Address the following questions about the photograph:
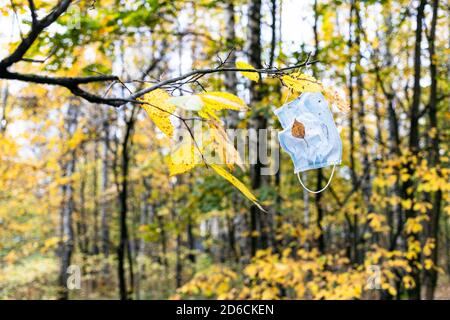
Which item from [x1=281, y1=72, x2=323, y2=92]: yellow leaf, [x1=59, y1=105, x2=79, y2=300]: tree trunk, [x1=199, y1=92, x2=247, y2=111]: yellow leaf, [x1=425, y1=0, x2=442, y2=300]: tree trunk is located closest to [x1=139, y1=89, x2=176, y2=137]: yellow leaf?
[x1=199, y1=92, x2=247, y2=111]: yellow leaf

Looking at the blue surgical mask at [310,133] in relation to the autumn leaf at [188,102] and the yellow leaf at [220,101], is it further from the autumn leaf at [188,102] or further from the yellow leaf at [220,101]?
the autumn leaf at [188,102]

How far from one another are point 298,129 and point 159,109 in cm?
44

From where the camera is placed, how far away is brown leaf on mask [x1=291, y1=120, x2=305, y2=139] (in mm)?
1139

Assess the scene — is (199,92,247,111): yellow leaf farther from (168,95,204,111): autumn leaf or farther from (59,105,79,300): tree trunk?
(59,105,79,300): tree trunk

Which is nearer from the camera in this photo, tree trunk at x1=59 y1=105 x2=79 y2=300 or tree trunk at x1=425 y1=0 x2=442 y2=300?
tree trunk at x1=425 y1=0 x2=442 y2=300

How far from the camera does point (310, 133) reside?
3.73 feet

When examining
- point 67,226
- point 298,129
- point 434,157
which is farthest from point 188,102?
point 67,226

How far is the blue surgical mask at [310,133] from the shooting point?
3.69ft

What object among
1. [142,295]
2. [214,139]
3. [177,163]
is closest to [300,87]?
[214,139]

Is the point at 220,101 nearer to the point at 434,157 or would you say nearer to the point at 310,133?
the point at 310,133

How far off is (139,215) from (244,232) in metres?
18.2

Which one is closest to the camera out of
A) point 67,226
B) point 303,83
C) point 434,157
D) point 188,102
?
point 188,102

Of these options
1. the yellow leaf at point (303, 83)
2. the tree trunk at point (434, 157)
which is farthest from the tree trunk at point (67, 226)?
the yellow leaf at point (303, 83)

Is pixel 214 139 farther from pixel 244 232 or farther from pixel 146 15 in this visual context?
pixel 244 232
